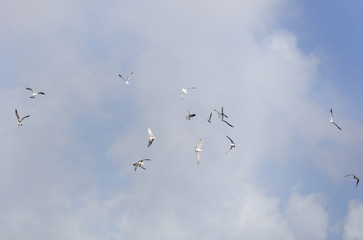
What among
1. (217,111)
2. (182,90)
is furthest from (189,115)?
(182,90)

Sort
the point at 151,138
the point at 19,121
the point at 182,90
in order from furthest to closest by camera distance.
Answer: the point at 182,90 < the point at 19,121 < the point at 151,138

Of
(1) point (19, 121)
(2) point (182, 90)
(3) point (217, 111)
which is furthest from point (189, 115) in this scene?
(1) point (19, 121)

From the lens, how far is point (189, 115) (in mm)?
109750

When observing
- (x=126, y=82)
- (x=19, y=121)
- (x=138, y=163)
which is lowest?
(x=138, y=163)

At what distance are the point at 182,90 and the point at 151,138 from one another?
876 inches

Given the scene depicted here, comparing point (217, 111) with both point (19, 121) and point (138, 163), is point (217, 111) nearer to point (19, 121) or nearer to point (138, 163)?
point (138, 163)

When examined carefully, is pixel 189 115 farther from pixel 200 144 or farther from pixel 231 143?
pixel 231 143

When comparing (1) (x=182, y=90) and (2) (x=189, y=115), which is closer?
(2) (x=189, y=115)

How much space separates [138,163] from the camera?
367 ft

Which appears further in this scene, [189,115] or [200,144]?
[200,144]

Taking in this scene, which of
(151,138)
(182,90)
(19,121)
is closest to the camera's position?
(151,138)

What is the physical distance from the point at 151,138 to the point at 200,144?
50.3ft

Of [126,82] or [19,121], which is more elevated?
[126,82]

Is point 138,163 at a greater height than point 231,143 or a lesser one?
lesser
